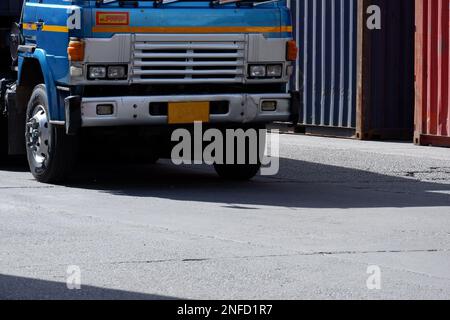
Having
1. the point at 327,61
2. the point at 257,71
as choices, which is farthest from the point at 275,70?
the point at 327,61

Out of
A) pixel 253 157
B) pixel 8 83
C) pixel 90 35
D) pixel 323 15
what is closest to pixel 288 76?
pixel 253 157

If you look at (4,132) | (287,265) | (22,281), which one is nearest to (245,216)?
(287,265)

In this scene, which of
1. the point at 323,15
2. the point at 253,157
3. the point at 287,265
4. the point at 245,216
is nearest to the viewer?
the point at 287,265

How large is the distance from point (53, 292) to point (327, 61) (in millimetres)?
13259

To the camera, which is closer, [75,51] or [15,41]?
[75,51]

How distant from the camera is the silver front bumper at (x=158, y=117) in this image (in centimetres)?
1237

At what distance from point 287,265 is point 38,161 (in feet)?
17.2

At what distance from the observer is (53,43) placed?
1275 cm

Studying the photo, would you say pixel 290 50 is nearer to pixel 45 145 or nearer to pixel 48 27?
pixel 48 27

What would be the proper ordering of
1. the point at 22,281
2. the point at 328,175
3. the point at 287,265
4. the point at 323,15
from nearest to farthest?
the point at 22,281, the point at 287,265, the point at 328,175, the point at 323,15

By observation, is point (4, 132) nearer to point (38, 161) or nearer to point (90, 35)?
point (38, 161)

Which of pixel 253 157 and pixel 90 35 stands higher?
pixel 90 35

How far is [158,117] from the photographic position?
41.0ft

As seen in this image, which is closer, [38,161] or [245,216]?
[245,216]
